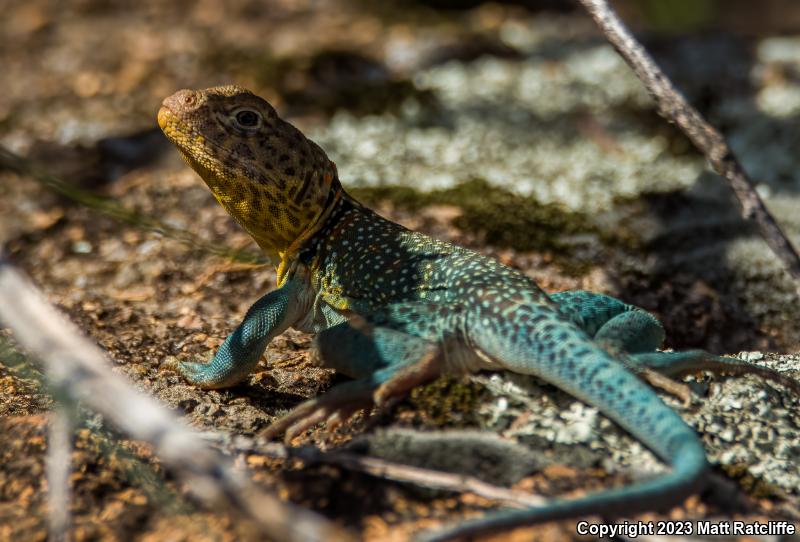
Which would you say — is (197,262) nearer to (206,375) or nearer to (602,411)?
(206,375)


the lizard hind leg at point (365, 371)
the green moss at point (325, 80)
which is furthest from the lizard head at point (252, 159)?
the green moss at point (325, 80)

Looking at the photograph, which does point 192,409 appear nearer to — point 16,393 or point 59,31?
point 16,393

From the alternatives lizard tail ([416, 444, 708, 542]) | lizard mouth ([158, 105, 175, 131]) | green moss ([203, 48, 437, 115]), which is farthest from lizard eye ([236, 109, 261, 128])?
green moss ([203, 48, 437, 115])

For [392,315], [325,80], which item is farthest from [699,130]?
[325,80]

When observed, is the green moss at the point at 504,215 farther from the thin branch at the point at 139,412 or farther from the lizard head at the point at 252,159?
the thin branch at the point at 139,412

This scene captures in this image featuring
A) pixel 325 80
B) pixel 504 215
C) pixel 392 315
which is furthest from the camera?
pixel 325 80

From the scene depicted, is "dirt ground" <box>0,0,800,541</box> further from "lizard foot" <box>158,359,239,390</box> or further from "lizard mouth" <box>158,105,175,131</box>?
"lizard mouth" <box>158,105,175,131</box>
